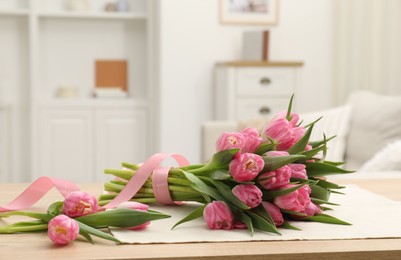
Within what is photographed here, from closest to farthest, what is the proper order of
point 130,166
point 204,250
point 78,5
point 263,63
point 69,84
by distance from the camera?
point 204,250, point 130,166, point 263,63, point 78,5, point 69,84

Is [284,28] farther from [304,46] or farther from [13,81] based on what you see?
[13,81]

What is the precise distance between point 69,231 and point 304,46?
491cm

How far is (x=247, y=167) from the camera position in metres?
1.08

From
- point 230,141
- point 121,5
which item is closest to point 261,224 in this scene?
point 230,141

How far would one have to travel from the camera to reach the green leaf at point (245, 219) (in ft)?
3.48

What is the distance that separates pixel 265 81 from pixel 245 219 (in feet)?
13.7

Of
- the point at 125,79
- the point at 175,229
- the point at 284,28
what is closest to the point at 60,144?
the point at 125,79

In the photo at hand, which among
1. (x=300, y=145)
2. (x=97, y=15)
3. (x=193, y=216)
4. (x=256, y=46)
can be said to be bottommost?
(x=193, y=216)

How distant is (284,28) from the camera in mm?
5715

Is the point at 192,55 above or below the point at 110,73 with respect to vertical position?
above

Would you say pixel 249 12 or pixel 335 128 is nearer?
pixel 335 128

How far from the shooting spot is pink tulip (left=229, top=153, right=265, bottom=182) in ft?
3.52

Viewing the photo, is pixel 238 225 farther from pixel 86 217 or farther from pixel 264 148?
pixel 86 217

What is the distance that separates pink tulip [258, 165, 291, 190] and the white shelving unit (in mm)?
4794
